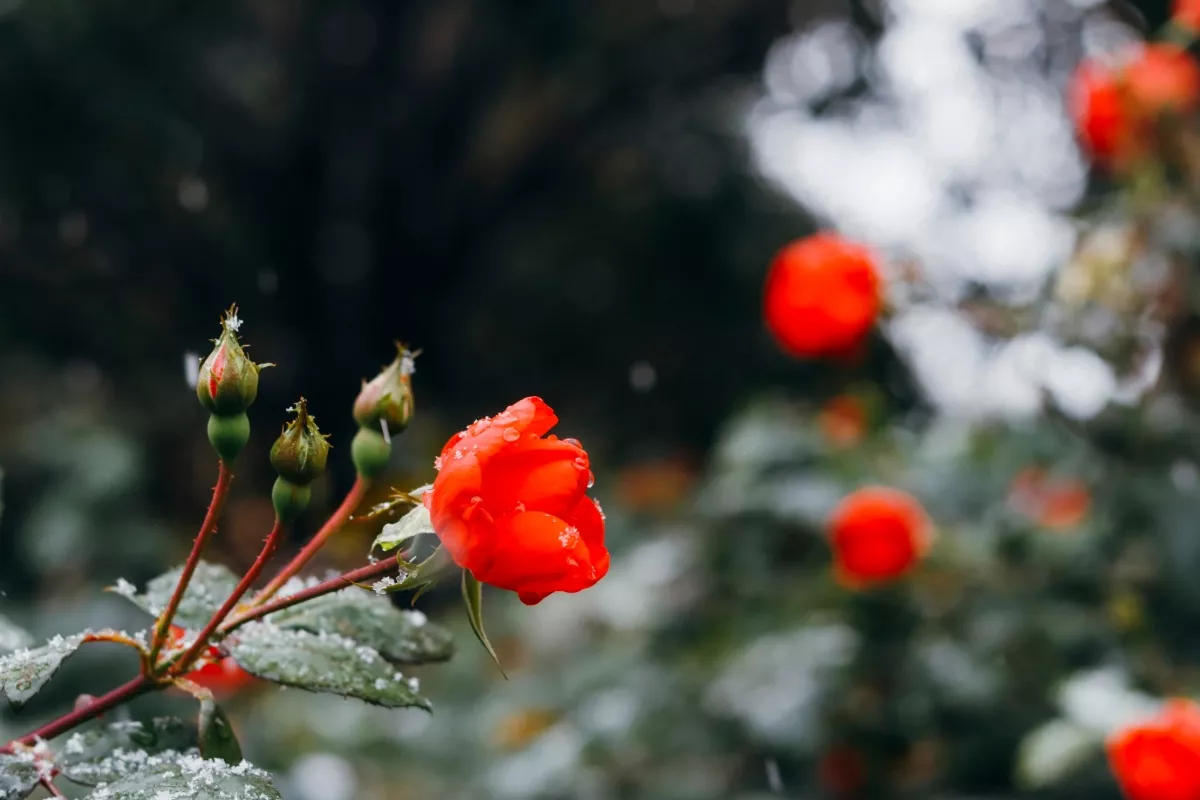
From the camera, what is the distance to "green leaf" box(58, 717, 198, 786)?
442 millimetres

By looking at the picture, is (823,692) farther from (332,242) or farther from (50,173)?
(332,242)

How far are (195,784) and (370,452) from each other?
150 mm

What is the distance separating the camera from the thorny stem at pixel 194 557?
1.42 feet

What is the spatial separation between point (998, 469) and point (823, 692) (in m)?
0.51

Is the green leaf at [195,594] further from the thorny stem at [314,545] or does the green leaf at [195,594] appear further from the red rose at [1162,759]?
the red rose at [1162,759]

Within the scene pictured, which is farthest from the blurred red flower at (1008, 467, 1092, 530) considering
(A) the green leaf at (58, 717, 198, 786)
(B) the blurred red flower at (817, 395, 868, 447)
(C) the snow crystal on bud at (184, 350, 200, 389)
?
(A) the green leaf at (58, 717, 198, 786)

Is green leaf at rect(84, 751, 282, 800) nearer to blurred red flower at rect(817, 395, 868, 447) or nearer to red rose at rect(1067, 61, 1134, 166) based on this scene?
blurred red flower at rect(817, 395, 868, 447)

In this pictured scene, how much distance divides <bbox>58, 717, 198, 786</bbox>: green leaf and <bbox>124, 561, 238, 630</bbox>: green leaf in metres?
0.05

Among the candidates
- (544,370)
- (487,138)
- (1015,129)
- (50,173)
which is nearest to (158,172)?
(50,173)

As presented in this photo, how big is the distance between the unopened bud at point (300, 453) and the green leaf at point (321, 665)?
0.08 metres

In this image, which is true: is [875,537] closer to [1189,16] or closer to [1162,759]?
[1162,759]

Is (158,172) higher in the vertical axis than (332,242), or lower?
lower

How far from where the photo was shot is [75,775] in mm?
439

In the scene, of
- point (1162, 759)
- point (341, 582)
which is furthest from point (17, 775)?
point (1162, 759)
